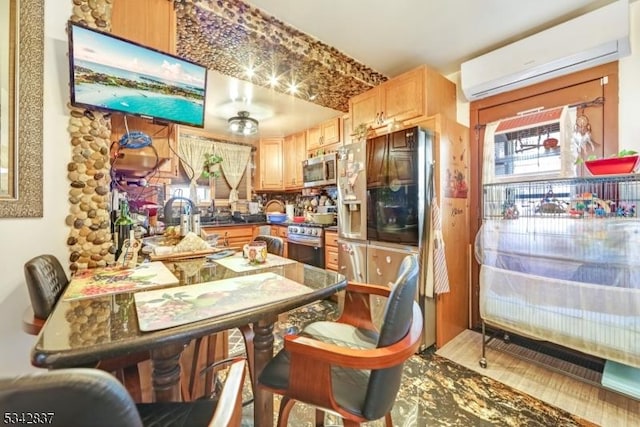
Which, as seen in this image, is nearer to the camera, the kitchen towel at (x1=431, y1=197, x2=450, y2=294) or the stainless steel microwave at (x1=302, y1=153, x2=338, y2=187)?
the kitchen towel at (x1=431, y1=197, x2=450, y2=294)

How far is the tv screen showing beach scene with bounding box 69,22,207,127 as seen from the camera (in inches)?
53.2

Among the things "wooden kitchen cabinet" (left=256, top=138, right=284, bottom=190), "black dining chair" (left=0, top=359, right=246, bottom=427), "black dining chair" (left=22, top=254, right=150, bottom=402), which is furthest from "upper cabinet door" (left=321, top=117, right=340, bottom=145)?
"black dining chair" (left=0, top=359, right=246, bottom=427)

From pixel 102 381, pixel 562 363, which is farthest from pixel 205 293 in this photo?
pixel 562 363

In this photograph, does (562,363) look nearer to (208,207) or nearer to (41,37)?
(41,37)

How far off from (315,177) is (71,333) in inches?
139

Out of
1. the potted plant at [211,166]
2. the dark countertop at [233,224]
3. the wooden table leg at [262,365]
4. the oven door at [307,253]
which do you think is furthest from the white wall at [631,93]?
the potted plant at [211,166]

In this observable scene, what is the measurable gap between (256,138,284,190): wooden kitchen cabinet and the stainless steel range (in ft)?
4.28

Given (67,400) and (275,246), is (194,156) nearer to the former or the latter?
(275,246)

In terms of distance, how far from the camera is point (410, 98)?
2635mm

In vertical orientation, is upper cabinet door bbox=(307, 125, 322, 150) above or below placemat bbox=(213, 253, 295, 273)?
above

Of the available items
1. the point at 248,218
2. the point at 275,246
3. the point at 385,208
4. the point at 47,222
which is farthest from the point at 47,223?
the point at 248,218

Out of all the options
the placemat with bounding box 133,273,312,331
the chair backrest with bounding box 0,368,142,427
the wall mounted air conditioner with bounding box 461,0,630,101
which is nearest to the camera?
the chair backrest with bounding box 0,368,142,427

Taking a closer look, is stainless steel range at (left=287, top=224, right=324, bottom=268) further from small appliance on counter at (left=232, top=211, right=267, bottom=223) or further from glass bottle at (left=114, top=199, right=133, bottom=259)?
glass bottle at (left=114, top=199, right=133, bottom=259)

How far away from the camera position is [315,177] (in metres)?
4.06
